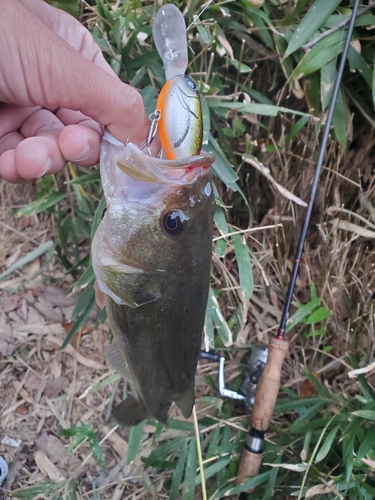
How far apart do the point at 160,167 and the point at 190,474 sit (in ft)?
4.61

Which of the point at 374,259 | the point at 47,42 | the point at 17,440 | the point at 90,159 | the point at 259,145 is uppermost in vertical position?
the point at 47,42

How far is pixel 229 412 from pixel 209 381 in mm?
187

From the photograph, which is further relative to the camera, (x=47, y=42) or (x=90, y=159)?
(x=90, y=159)

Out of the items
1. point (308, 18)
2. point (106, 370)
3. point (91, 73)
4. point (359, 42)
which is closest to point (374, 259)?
point (359, 42)

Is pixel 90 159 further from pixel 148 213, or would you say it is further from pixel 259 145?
pixel 259 145

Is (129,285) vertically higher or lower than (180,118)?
lower

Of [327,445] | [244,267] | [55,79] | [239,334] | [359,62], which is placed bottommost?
[239,334]

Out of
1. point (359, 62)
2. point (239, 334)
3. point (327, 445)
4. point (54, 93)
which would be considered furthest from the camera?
point (239, 334)

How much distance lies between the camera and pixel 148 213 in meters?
0.97

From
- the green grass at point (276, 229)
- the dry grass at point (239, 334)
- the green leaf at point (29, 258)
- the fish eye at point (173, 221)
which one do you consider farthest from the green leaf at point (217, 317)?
the green leaf at point (29, 258)

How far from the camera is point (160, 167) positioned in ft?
2.99

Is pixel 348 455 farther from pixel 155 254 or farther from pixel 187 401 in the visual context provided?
pixel 155 254

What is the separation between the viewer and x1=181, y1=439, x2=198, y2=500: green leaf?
1736 mm

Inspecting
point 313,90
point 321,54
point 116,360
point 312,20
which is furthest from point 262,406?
point 312,20
